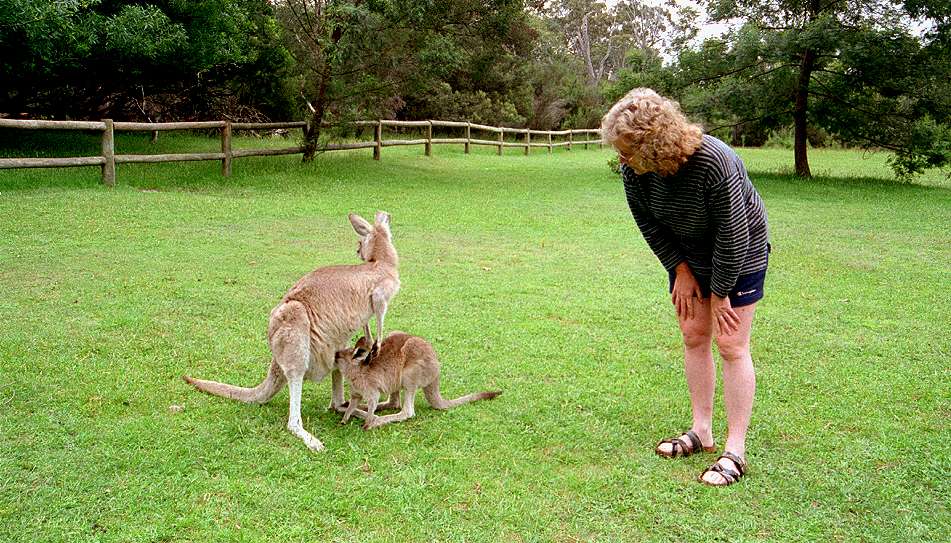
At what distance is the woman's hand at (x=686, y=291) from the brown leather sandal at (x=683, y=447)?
2.11ft

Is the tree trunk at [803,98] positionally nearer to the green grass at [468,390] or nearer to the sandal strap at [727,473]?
the green grass at [468,390]

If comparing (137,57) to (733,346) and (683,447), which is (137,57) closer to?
(683,447)

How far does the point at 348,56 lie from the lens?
15945 millimetres

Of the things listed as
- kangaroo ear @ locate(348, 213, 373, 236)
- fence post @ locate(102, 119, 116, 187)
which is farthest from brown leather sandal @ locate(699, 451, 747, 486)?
fence post @ locate(102, 119, 116, 187)

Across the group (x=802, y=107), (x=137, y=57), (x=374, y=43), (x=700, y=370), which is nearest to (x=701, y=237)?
(x=700, y=370)

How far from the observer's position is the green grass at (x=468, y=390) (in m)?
3.41

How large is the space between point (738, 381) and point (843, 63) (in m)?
15.2

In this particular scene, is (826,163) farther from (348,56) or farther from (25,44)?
(25,44)

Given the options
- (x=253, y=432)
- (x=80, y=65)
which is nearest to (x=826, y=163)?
(x=80, y=65)

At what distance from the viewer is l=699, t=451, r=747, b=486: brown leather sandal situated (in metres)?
3.70

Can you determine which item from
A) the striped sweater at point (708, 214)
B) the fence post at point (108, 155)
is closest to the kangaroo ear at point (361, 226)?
the striped sweater at point (708, 214)

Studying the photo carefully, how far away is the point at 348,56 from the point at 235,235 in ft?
24.2

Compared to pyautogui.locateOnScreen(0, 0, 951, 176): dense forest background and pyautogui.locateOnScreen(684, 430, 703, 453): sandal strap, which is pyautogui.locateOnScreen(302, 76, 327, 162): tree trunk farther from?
pyautogui.locateOnScreen(684, 430, 703, 453): sandal strap

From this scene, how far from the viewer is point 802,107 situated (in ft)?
59.0
